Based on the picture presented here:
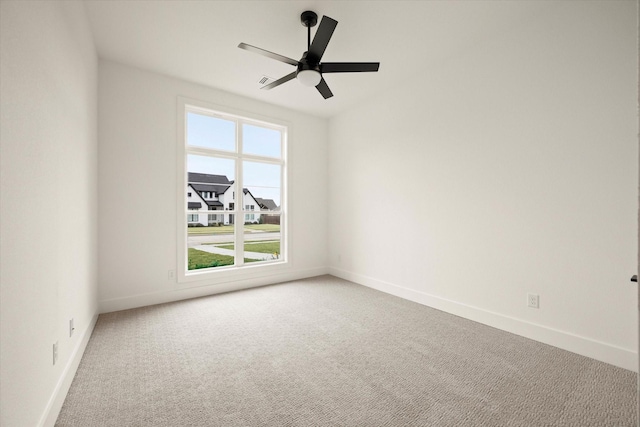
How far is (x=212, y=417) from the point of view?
1.63 metres

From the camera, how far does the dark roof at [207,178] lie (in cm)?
399

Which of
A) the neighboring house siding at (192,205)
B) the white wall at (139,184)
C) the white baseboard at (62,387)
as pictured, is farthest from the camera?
the neighboring house siding at (192,205)

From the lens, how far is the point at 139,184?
345 cm

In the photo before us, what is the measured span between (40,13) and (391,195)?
3.63m

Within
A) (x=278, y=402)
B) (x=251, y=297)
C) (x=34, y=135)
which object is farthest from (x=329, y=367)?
(x=34, y=135)

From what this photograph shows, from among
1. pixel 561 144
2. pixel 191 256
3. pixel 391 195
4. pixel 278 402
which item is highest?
pixel 561 144

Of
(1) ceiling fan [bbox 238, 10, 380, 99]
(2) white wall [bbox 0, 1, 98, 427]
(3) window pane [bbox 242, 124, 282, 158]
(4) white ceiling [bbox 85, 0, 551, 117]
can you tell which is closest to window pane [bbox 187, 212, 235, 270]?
(3) window pane [bbox 242, 124, 282, 158]

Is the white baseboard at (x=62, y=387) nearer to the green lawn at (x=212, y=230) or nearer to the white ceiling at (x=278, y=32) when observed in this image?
the green lawn at (x=212, y=230)

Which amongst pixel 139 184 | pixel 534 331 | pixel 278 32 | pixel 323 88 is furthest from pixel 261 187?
pixel 534 331

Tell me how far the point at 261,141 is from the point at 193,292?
2500mm

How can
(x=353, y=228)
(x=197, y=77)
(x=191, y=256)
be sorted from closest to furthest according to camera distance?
(x=197, y=77)
(x=191, y=256)
(x=353, y=228)

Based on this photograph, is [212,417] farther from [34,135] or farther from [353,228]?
[353,228]

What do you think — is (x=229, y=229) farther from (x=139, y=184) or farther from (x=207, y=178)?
(x=139, y=184)

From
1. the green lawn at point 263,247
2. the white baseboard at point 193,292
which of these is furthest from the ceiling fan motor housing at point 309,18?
the white baseboard at point 193,292
